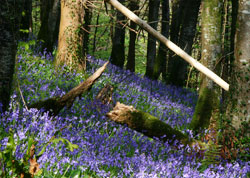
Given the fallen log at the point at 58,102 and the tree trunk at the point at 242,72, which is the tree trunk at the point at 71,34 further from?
the tree trunk at the point at 242,72

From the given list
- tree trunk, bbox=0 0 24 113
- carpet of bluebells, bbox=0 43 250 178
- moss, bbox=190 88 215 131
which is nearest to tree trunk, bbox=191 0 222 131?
moss, bbox=190 88 215 131

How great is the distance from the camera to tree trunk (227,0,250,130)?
4219mm

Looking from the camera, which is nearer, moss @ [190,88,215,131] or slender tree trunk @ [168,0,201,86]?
moss @ [190,88,215,131]

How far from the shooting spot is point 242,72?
4285 millimetres

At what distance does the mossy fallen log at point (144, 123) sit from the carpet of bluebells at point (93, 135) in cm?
15

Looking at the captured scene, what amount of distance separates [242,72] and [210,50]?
1.59m

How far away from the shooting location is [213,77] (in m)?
4.39

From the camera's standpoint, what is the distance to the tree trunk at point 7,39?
3529 millimetres

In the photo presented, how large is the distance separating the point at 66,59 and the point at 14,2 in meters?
3.54

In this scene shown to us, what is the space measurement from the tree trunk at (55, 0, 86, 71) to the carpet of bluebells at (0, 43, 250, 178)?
37 centimetres

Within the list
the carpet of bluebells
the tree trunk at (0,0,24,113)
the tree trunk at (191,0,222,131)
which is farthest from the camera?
the tree trunk at (191,0,222,131)

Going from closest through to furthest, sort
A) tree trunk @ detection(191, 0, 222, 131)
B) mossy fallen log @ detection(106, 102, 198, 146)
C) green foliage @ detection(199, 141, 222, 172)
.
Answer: mossy fallen log @ detection(106, 102, 198, 146) < green foliage @ detection(199, 141, 222, 172) < tree trunk @ detection(191, 0, 222, 131)

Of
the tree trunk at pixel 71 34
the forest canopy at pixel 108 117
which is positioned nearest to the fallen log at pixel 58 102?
the forest canopy at pixel 108 117

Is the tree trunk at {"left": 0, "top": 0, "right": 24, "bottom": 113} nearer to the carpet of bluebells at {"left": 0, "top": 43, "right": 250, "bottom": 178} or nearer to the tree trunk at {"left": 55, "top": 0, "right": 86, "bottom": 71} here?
the carpet of bluebells at {"left": 0, "top": 43, "right": 250, "bottom": 178}
